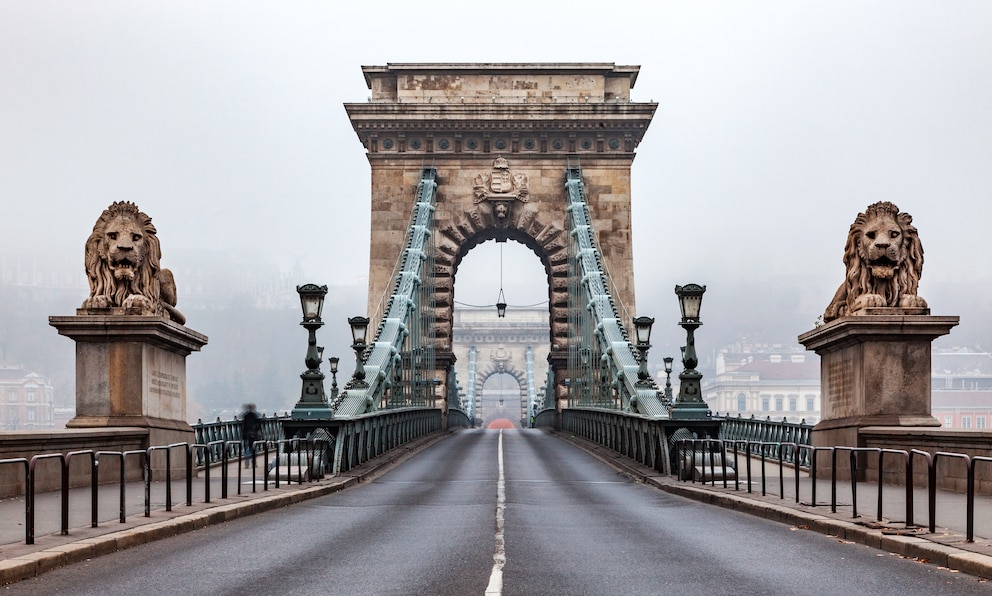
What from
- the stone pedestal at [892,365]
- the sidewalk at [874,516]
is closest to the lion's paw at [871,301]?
the stone pedestal at [892,365]

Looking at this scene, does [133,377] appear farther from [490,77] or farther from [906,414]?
[490,77]

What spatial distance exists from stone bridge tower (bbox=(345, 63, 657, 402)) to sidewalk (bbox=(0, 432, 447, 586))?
35549 mm

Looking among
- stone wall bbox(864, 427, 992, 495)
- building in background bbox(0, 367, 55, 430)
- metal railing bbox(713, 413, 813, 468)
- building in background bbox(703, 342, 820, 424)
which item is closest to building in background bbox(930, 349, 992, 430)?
building in background bbox(703, 342, 820, 424)

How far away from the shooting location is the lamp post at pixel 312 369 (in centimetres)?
2584

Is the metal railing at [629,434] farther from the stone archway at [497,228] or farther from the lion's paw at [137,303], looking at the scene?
the stone archway at [497,228]

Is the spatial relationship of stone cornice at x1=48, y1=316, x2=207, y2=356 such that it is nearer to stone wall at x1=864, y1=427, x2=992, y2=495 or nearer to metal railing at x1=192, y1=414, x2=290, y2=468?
metal railing at x1=192, y1=414, x2=290, y2=468

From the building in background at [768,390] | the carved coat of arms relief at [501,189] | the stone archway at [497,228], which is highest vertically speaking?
the carved coat of arms relief at [501,189]

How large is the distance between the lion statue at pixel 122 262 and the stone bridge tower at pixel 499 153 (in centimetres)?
3457

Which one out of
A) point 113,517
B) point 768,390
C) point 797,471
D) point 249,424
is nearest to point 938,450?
point 797,471

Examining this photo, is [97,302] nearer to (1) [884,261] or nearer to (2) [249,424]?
(2) [249,424]

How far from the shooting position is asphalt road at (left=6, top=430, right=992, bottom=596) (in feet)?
35.3

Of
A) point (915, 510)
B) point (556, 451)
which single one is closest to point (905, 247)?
point (915, 510)

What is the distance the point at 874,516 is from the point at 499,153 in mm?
44641

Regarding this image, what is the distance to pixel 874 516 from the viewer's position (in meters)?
15.4
